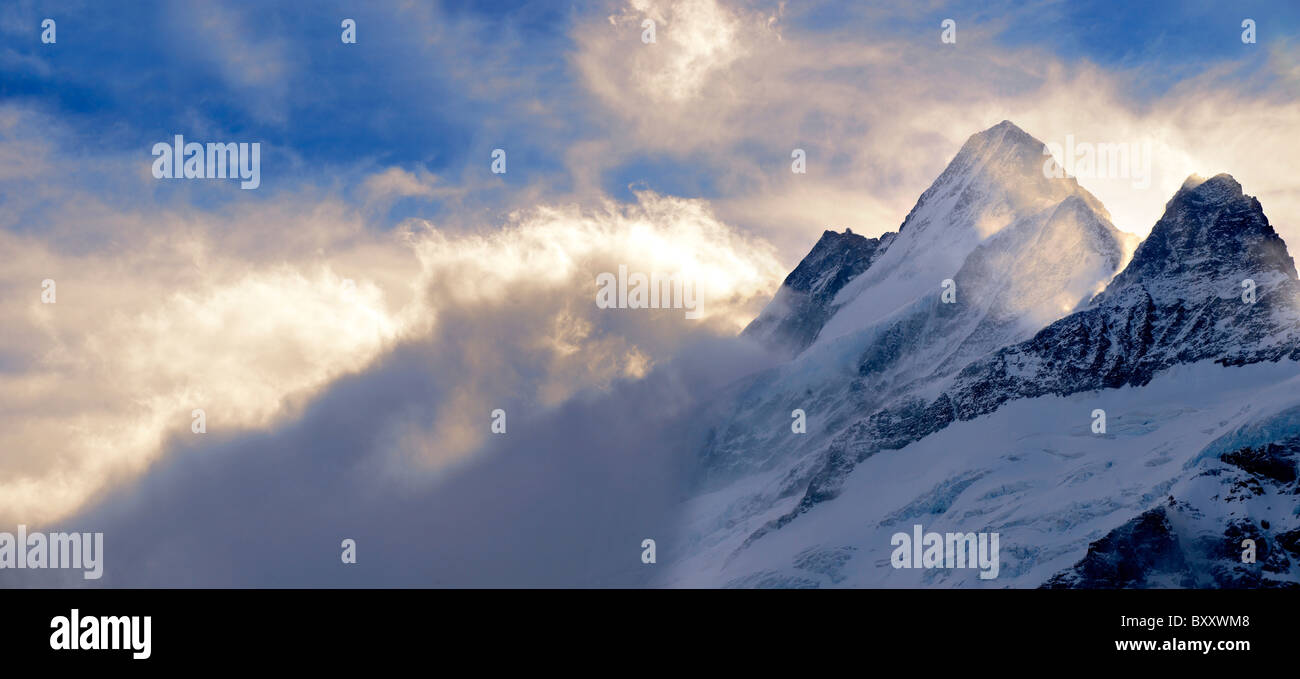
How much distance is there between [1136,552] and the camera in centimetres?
14825

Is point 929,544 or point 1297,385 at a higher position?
point 1297,385
